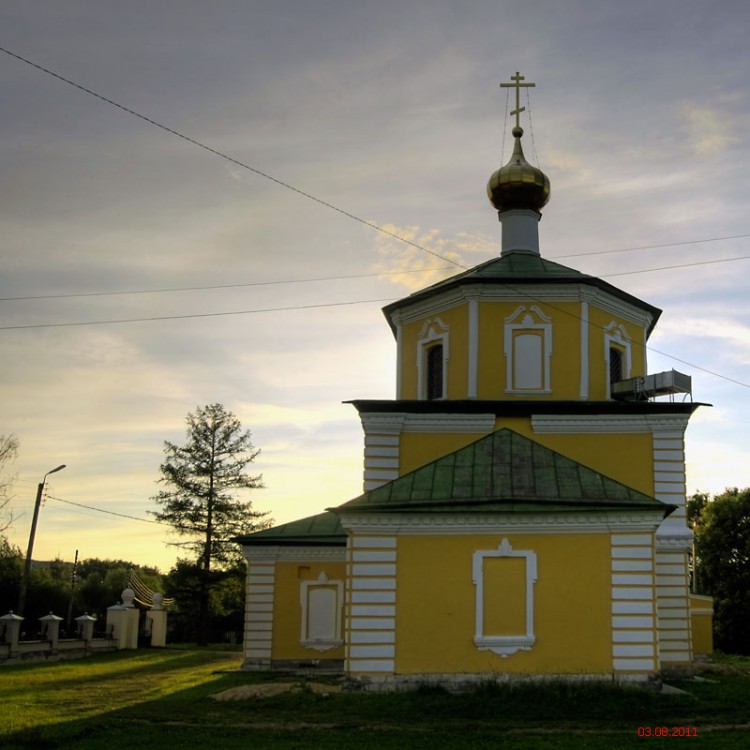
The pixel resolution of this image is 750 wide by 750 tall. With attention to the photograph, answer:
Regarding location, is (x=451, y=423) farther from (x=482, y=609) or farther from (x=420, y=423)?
(x=482, y=609)

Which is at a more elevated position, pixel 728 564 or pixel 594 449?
pixel 594 449

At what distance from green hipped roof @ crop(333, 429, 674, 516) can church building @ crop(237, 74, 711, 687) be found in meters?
0.03

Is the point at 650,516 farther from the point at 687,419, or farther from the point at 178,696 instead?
the point at 178,696

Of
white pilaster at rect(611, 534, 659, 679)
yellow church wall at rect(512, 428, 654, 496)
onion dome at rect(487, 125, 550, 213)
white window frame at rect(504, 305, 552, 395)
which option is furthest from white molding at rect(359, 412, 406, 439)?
onion dome at rect(487, 125, 550, 213)

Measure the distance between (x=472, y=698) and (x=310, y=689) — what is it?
2.55 meters

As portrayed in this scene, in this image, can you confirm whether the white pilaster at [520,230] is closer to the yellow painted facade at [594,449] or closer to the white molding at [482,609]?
the yellow painted facade at [594,449]

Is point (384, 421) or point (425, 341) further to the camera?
point (425, 341)

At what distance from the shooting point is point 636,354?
1827 centimetres

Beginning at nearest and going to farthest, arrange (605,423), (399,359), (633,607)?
1. (633,607)
2. (605,423)
3. (399,359)

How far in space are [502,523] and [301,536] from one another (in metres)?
7.09

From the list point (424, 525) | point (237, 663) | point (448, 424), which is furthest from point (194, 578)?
point (424, 525)

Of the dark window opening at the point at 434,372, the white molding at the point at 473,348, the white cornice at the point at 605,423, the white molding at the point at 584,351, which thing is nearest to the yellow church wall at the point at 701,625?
the white cornice at the point at 605,423

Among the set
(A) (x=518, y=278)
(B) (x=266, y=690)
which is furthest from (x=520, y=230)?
(B) (x=266, y=690)

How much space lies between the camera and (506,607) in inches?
527
